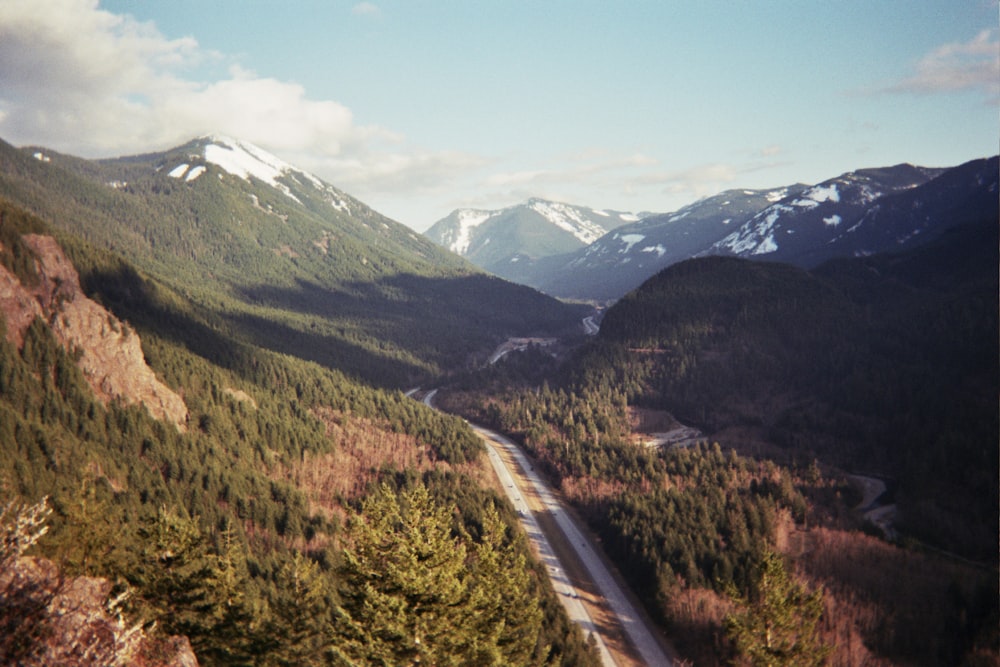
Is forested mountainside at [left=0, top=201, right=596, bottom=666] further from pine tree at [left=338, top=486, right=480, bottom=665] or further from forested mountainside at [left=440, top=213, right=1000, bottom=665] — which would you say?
forested mountainside at [left=440, top=213, right=1000, bottom=665]

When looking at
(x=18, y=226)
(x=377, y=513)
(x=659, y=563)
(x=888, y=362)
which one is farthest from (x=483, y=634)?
(x=888, y=362)

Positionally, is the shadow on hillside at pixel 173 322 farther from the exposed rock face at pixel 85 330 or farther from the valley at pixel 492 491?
the exposed rock face at pixel 85 330

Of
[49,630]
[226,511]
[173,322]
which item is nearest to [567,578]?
[226,511]

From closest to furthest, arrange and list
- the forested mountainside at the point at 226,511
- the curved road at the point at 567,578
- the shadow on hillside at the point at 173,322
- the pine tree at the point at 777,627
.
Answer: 1. the forested mountainside at the point at 226,511
2. the pine tree at the point at 777,627
3. the curved road at the point at 567,578
4. the shadow on hillside at the point at 173,322

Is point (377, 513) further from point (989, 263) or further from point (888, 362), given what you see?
point (989, 263)

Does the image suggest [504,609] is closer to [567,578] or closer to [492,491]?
[567,578]

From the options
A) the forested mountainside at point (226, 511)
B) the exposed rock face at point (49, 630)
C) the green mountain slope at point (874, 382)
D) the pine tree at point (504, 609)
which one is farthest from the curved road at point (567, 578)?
the exposed rock face at point (49, 630)
